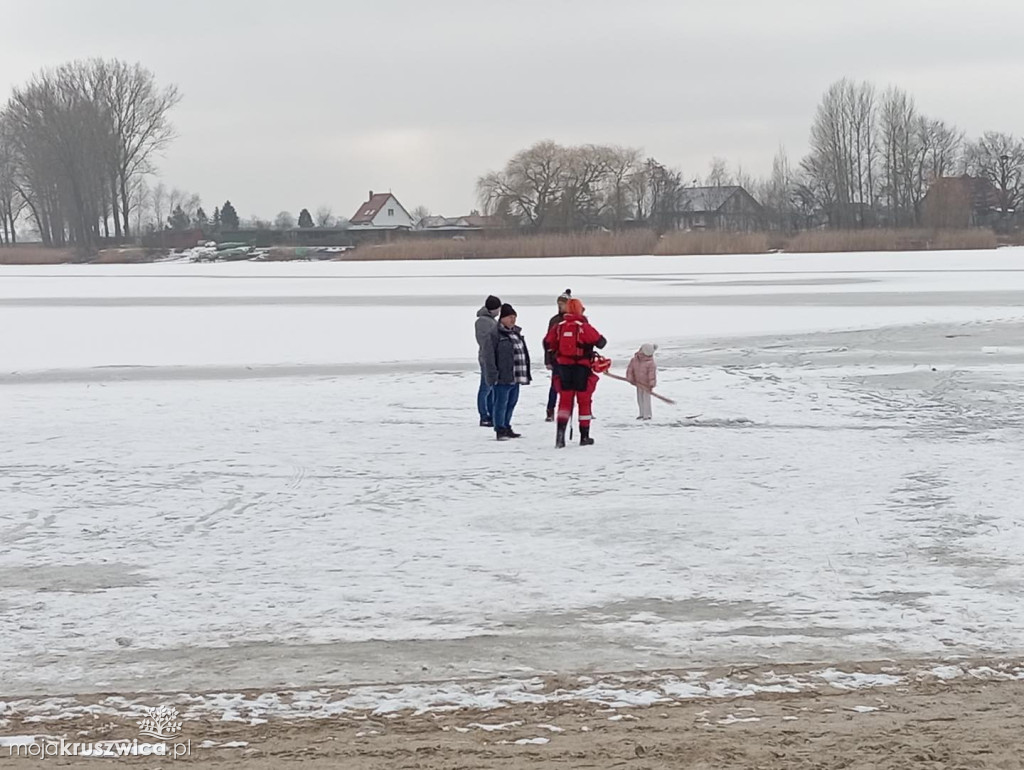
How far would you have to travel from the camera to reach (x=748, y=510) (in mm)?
8984

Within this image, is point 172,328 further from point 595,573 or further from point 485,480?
point 595,573

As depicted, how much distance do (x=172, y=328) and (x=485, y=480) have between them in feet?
57.7

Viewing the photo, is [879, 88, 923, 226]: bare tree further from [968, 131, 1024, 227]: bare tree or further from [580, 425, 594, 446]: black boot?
[580, 425, 594, 446]: black boot

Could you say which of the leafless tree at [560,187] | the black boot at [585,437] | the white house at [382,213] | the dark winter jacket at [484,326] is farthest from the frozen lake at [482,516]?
the white house at [382,213]

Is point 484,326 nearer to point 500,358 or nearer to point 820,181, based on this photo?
point 500,358

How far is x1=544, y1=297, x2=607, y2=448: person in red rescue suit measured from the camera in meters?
11.7

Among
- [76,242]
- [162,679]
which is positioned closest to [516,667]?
[162,679]

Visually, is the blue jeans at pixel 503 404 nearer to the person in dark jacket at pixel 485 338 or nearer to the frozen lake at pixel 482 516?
the person in dark jacket at pixel 485 338

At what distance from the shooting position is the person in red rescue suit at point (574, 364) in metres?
11.7

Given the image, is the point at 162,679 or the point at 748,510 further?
the point at 748,510

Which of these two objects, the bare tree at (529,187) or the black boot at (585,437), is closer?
the black boot at (585,437)

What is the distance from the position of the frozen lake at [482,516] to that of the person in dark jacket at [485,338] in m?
0.22

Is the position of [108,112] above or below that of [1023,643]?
above

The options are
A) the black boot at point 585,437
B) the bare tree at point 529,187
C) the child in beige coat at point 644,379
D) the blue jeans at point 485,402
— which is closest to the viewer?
the black boot at point 585,437
